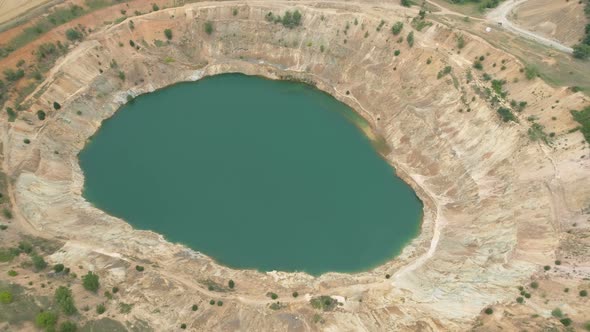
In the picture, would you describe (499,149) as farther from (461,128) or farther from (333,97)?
(333,97)

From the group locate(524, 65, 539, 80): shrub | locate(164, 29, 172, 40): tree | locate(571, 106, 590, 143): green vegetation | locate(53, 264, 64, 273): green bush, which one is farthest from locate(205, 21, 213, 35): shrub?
locate(571, 106, 590, 143): green vegetation

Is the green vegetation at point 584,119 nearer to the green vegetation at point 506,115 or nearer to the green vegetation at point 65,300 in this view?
the green vegetation at point 506,115

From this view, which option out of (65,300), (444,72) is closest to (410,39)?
(444,72)

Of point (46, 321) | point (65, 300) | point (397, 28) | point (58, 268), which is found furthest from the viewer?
point (397, 28)

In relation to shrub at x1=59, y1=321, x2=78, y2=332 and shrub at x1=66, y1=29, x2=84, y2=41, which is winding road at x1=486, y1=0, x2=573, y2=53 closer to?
shrub at x1=66, y1=29, x2=84, y2=41

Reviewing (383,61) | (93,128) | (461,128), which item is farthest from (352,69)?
(93,128)

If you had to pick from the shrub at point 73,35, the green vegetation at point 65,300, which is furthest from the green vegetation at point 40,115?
the green vegetation at point 65,300

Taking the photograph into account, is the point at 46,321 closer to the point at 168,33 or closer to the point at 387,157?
the point at 387,157
